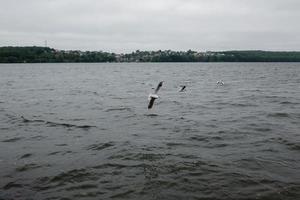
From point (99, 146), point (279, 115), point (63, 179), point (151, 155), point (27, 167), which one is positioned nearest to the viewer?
point (63, 179)

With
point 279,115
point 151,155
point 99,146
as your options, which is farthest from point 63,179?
point 279,115

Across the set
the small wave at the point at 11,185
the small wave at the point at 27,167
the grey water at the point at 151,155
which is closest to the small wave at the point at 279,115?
the grey water at the point at 151,155

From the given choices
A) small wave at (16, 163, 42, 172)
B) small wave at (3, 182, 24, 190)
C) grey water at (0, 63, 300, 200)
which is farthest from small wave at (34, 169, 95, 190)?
small wave at (16, 163, 42, 172)

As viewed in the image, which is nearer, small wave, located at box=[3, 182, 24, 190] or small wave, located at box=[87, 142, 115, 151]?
small wave, located at box=[3, 182, 24, 190]

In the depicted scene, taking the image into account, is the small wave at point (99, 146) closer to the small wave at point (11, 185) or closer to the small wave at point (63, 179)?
the small wave at point (63, 179)

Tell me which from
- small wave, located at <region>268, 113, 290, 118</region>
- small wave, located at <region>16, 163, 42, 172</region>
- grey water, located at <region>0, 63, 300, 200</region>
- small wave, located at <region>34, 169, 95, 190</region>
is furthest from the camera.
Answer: small wave, located at <region>268, 113, 290, 118</region>

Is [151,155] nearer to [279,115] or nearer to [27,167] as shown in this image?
[27,167]

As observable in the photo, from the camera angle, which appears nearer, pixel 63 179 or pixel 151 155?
pixel 63 179

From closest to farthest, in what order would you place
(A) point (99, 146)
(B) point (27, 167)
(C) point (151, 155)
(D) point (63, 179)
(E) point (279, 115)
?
(D) point (63, 179), (B) point (27, 167), (C) point (151, 155), (A) point (99, 146), (E) point (279, 115)

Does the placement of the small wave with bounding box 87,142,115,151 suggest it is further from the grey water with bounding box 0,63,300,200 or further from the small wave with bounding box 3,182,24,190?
the small wave with bounding box 3,182,24,190

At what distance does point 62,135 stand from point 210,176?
8.53 metres

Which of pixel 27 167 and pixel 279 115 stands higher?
pixel 27 167

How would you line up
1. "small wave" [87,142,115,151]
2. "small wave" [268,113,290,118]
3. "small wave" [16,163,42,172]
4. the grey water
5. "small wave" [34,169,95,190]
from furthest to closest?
1. "small wave" [268,113,290,118]
2. "small wave" [87,142,115,151]
3. "small wave" [16,163,42,172]
4. "small wave" [34,169,95,190]
5. the grey water

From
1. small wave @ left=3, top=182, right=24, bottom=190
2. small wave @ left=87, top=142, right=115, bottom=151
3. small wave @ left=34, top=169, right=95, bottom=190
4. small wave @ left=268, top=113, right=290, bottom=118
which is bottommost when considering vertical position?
small wave @ left=268, top=113, right=290, bottom=118
